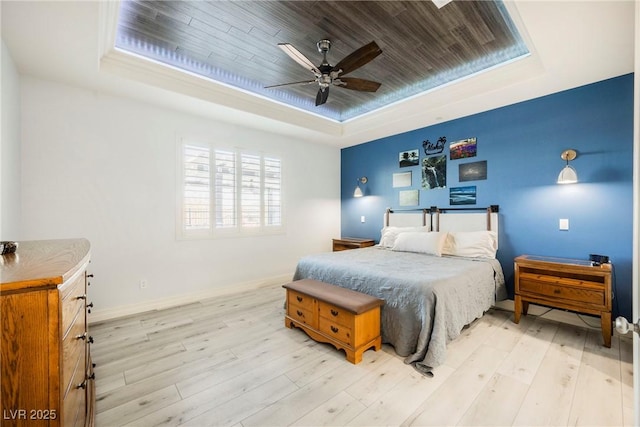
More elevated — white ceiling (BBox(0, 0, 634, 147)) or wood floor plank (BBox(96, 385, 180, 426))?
white ceiling (BBox(0, 0, 634, 147))

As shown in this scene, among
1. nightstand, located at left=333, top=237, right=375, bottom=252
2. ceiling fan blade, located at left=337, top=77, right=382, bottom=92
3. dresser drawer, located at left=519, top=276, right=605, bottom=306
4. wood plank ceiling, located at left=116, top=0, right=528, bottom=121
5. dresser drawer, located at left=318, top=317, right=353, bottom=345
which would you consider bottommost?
dresser drawer, located at left=318, top=317, right=353, bottom=345

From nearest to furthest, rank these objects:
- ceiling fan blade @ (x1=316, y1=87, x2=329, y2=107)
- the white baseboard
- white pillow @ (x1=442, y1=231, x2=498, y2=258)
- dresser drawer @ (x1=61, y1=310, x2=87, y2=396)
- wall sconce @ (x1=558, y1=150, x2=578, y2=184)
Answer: dresser drawer @ (x1=61, y1=310, x2=87, y2=396), ceiling fan blade @ (x1=316, y1=87, x2=329, y2=107), wall sconce @ (x1=558, y1=150, x2=578, y2=184), the white baseboard, white pillow @ (x1=442, y1=231, x2=498, y2=258)

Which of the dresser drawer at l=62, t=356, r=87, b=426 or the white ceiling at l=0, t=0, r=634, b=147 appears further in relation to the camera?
the white ceiling at l=0, t=0, r=634, b=147

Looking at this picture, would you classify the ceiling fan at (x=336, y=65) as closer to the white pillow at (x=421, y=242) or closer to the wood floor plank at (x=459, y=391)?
the white pillow at (x=421, y=242)

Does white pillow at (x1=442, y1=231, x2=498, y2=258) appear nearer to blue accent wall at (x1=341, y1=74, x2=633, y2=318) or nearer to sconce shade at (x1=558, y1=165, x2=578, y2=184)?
blue accent wall at (x1=341, y1=74, x2=633, y2=318)

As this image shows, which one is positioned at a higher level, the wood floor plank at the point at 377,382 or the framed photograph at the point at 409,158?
the framed photograph at the point at 409,158

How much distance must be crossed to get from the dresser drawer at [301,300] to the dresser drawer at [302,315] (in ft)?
0.10

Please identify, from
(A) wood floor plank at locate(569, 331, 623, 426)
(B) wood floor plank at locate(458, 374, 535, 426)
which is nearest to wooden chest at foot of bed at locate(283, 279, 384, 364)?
(B) wood floor plank at locate(458, 374, 535, 426)

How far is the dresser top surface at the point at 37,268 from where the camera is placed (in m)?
0.78

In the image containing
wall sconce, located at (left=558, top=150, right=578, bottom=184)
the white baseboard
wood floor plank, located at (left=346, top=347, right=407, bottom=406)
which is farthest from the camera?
the white baseboard

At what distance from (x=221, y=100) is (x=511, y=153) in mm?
3677

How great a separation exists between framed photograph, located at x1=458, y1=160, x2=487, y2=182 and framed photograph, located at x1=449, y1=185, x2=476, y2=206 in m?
0.13

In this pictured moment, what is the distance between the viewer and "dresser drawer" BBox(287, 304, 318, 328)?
2660 millimetres

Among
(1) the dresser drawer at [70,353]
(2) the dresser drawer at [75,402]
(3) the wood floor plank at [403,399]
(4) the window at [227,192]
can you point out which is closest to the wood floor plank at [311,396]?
(3) the wood floor plank at [403,399]
